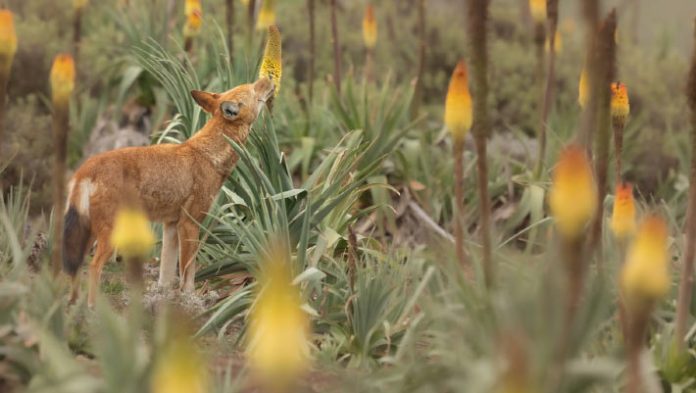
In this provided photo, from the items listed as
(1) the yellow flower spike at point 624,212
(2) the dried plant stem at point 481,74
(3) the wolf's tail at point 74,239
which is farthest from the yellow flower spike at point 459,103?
(3) the wolf's tail at point 74,239

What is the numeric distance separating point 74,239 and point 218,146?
104 centimetres

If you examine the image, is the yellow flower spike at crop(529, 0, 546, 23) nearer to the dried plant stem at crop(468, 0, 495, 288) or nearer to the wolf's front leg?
the wolf's front leg

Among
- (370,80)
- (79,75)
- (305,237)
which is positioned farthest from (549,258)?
(79,75)

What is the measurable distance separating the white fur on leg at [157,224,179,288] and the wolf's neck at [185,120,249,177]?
0.38 m

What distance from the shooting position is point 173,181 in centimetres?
608

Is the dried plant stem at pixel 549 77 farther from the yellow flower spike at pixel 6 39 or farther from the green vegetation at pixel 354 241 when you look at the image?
the yellow flower spike at pixel 6 39

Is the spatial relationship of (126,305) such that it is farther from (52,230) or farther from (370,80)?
(370,80)

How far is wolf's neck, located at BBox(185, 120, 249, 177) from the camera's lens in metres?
6.30

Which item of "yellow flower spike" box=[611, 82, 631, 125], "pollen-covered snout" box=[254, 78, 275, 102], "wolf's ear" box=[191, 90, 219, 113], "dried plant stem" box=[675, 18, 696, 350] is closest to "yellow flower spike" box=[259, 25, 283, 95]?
"pollen-covered snout" box=[254, 78, 275, 102]

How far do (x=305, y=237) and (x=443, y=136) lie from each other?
481 centimetres

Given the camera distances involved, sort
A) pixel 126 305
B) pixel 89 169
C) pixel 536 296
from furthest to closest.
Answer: pixel 126 305 < pixel 89 169 < pixel 536 296

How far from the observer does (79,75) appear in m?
12.0

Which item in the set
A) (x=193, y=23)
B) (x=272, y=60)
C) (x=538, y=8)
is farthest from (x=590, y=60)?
(x=193, y=23)

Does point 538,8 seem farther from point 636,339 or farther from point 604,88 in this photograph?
point 636,339
